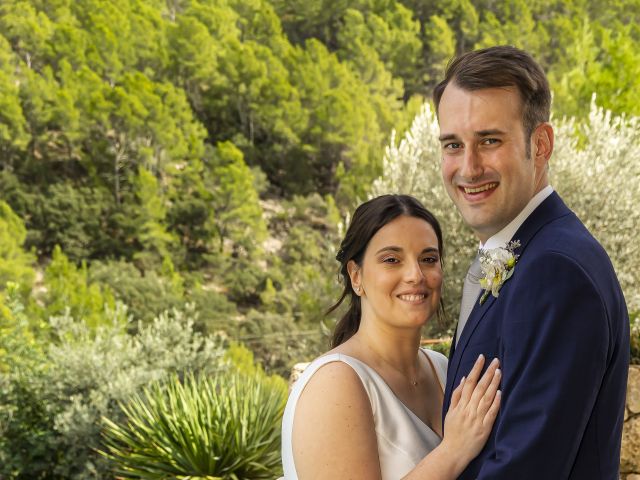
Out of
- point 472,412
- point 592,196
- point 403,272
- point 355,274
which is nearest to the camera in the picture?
point 472,412

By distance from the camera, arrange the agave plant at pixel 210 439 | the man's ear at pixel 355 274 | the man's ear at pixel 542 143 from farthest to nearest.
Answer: the agave plant at pixel 210 439 < the man's ear at pixel 355 274 < the man's ear at pixel 542 143

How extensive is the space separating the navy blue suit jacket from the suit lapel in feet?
0.08

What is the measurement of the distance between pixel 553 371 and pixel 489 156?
45 cm

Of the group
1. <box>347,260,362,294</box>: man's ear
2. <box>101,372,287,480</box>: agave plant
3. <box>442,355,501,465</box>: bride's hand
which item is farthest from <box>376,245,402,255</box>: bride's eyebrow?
<box>101,372,287,480</box>: agave plant

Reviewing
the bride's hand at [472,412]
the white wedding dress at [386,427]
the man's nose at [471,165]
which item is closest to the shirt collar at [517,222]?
the man's nose at [471,165]

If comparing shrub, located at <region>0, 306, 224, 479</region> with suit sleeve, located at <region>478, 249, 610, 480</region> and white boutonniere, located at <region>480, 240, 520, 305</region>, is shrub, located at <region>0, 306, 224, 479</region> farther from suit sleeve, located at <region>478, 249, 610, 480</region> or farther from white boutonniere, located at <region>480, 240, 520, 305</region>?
suit sleeve, located at <region>478, 249, 610, 480</region>

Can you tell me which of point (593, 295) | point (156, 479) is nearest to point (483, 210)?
point (593, 295)

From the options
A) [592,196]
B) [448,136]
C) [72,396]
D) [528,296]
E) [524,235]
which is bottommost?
[72,396]

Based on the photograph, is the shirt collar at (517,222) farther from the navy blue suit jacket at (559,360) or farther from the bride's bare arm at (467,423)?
the bride's bare arm at (467,423)

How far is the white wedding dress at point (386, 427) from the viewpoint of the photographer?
1937 millimetres

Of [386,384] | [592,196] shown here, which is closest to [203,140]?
[592,196]

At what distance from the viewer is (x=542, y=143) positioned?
1662 millimetres

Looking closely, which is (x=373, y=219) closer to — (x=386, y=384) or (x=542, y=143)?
(x=386, y=384)

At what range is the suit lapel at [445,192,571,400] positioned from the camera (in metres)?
1.60
